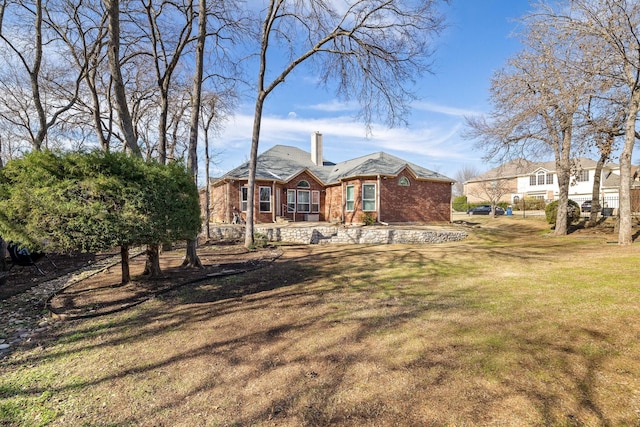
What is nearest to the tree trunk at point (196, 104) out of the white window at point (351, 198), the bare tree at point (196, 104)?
the bare tree at point (196, 104)

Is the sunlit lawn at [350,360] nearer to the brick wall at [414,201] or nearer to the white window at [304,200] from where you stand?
the brick wall at [414,201]

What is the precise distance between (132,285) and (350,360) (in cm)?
549

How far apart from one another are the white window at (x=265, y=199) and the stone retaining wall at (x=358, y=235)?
4.37 metres

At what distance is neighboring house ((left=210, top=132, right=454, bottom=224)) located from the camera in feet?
63.1

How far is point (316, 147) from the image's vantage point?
2539 cm

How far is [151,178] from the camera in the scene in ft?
18.4

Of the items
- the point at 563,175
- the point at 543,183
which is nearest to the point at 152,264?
the point at 563,175

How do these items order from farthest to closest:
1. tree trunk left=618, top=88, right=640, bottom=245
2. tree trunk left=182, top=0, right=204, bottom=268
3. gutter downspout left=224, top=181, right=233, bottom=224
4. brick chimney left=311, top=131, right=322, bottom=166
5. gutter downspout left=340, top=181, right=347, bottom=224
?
brick chimney left=311, top=131, right=322, bottom=166 < gutter downspout left=224, top=181, right=233, bottom=224 < gutter downspout left=340, top=181, right=347, bottom=224 < tree trunk left=618, top=88, right=640, bottom=245 < tree trunk left=182, top=0, right=204, bottom=268

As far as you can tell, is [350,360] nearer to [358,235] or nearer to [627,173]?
[358,235]

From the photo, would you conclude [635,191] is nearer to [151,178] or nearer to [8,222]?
[151,178]

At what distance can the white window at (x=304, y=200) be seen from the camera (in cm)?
2184

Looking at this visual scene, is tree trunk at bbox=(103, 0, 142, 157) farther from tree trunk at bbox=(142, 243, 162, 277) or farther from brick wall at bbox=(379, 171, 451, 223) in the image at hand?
brick wall at bbox=(379, 171, 451, 223)

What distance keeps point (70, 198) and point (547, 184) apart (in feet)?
168

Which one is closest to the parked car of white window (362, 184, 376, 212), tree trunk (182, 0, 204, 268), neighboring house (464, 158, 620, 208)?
neighboring house (464, 158, 620, 208)
